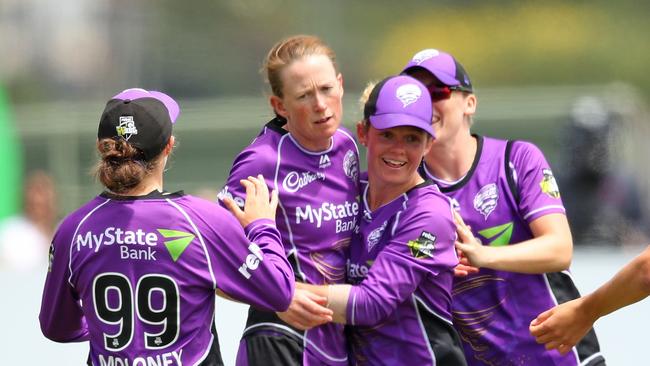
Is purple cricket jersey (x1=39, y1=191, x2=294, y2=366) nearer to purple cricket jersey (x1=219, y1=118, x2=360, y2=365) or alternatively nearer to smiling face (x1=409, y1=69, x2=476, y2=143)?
purple cricket jersey (x1=219, y1=118, x2=360, y2=365)

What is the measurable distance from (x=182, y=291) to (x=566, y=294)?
4.78ft

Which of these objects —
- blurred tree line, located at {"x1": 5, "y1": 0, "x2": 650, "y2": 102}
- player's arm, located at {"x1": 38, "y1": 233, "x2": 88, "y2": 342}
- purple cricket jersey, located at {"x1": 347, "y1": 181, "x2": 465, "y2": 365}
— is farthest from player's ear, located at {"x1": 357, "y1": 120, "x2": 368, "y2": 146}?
blurred tree line, located at {"x1": 5, "y1": 0, "x2": 650, "y2": 102}

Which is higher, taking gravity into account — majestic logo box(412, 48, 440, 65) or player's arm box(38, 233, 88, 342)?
majestic logo box(412, 48, 440, 65)

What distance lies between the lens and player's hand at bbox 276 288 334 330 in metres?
3.55

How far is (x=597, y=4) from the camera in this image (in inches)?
376

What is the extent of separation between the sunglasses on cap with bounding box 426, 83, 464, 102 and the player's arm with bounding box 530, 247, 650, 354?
2.68 feet

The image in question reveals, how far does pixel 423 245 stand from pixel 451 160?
47 cm

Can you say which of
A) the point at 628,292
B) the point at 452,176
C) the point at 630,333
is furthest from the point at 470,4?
the point at 628,292

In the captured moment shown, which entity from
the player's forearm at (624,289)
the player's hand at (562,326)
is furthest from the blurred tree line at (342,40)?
the player's forearm at (624,289)

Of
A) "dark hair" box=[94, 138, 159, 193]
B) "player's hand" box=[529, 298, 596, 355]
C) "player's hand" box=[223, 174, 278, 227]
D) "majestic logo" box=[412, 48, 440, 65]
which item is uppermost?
"majestic logo" box=[412, 48, 440, 65]

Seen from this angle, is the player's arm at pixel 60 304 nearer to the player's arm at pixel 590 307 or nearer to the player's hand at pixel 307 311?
the player's hand at pixel 307 311

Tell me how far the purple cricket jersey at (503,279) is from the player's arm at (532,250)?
0.21ft

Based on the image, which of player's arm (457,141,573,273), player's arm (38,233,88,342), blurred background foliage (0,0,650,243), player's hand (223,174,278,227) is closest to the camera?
player's arm (38,233,88,342)

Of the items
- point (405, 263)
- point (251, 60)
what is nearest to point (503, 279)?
point (405, 263)
